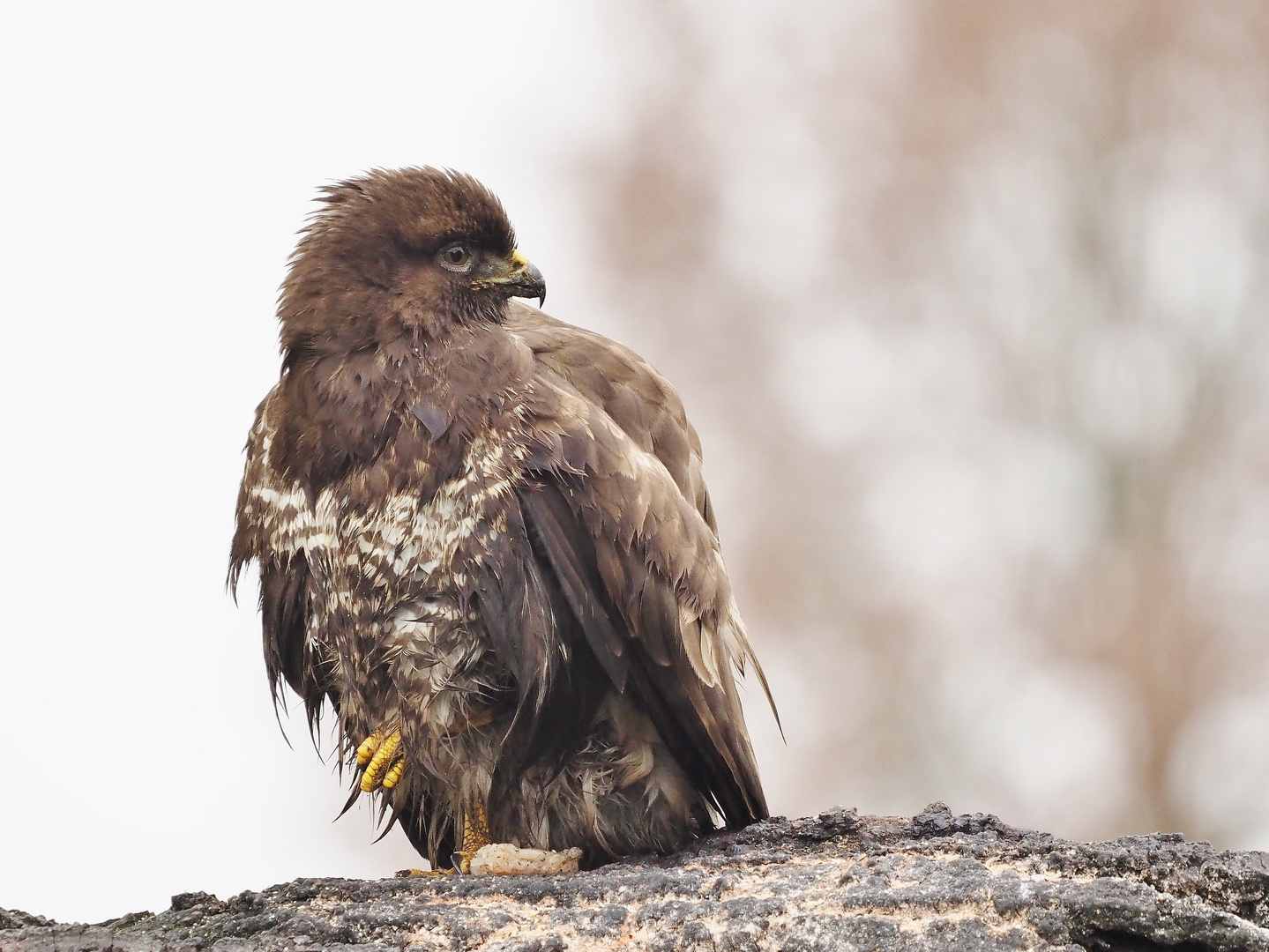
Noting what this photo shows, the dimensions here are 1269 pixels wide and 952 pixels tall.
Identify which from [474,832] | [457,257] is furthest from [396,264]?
[474,832]

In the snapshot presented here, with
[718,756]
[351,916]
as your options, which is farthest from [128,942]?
[718,756]

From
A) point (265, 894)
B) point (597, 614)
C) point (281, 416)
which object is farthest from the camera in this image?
point (281, 416)

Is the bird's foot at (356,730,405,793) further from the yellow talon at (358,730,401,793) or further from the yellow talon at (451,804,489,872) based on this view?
the yellow talon at (451,804,489,872)

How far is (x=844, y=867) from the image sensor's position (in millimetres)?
2906

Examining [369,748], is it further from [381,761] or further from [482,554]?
[482,554]

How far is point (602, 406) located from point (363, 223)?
798 millimetres

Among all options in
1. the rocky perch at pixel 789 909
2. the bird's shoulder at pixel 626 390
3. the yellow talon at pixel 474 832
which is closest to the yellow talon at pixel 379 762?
the yellow talon at pixel 474 832

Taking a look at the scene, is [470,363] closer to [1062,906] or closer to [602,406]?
[602,406]

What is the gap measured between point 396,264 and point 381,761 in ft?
4.26

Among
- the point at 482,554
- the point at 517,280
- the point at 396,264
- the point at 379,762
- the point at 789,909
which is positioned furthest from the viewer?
the point at 517,280

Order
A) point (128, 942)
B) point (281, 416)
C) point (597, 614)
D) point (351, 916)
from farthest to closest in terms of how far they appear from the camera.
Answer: point (281, 416) < point (597, 614) < point (351, 916) < point (128, 942)

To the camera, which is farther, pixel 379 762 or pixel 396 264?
pixel 396 264

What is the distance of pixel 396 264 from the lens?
376 cm

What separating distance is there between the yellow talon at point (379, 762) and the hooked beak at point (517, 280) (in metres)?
1.22
